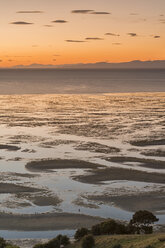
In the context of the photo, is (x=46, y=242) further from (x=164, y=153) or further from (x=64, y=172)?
(x=164, y=153)

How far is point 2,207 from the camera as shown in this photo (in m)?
51.2

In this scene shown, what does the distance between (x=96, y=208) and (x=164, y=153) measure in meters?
26.6

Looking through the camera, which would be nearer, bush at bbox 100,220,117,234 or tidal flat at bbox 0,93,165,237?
bush at bbox 100,220,117,234

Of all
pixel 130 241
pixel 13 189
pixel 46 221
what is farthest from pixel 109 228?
pixel 13 189

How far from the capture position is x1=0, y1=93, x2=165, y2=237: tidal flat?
50250 mm

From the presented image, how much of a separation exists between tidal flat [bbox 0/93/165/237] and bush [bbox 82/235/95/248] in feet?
26.2

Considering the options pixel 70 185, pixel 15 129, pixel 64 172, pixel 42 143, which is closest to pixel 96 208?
pixel 70 185

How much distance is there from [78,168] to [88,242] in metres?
28.3

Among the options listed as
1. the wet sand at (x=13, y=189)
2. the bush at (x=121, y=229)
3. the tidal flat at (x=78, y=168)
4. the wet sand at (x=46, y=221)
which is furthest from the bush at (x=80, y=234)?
the wet sand at (x=13, y=189)

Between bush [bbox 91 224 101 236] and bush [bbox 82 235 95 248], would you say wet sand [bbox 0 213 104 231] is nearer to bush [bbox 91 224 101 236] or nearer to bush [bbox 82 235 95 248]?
bush [bbox 91 224 101 236]

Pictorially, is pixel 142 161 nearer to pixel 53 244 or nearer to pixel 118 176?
pixel 118 176

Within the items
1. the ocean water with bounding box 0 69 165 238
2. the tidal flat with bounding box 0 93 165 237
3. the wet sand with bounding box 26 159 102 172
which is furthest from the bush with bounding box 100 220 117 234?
the wet sand with bounding box 26 159 102 172

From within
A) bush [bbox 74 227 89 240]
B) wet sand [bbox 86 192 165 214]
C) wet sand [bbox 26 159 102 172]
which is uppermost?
wet sand [bbox 26 159 102 172]

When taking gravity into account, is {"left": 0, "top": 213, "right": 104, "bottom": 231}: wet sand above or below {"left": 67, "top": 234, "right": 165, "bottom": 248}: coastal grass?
above
